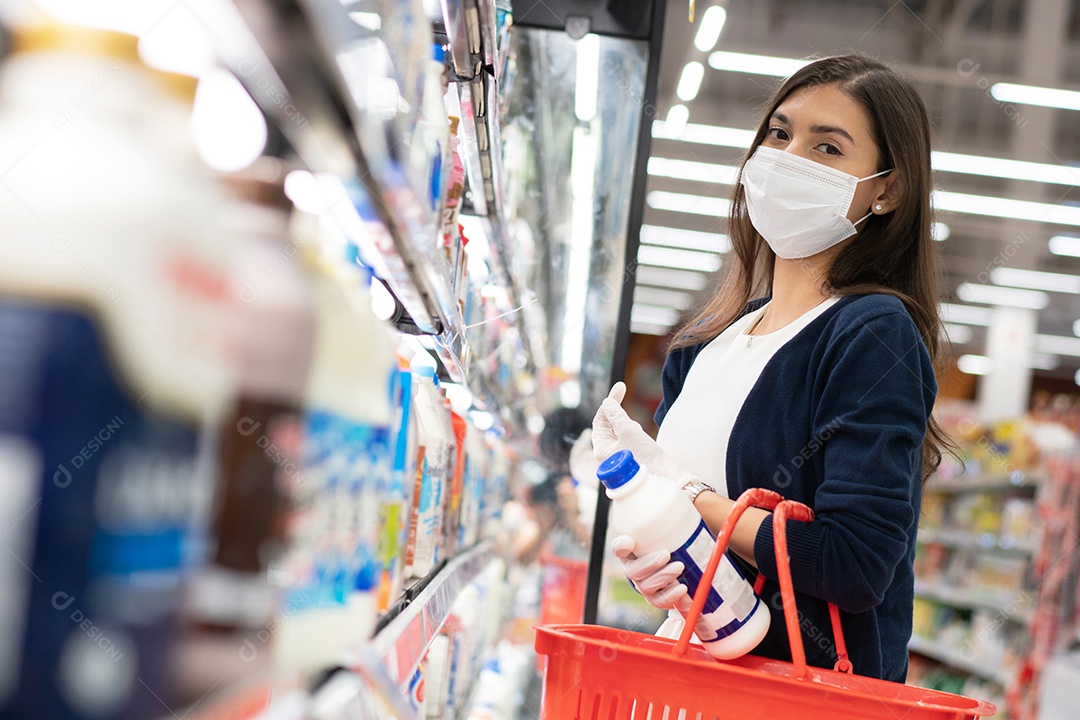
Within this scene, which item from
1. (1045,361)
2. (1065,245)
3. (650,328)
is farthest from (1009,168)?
(650,328)

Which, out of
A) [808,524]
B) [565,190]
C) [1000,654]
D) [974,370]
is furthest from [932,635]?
[974,370]

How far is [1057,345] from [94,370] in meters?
16.8

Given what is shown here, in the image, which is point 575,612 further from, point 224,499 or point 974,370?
point 974,370

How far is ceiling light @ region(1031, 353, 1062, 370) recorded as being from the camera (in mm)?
16250

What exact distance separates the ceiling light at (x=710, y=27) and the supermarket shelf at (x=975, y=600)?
359 cm

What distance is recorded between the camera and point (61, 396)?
480 millimetres

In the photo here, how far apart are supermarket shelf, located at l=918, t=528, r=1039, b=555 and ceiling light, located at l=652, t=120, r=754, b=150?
3.57m

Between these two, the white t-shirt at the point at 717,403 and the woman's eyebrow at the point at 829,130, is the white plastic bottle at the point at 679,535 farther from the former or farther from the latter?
the woman's eyebrow at the point at 829,130

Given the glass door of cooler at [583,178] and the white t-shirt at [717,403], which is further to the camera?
the glass door of cooler at [583,178]

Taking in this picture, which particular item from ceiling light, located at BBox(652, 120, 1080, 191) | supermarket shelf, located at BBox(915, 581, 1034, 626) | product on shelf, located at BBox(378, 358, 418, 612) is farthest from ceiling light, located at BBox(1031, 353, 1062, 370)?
product on shelf, located at BBox(378, 358, 418, 612)

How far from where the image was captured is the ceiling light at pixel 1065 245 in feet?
33.9

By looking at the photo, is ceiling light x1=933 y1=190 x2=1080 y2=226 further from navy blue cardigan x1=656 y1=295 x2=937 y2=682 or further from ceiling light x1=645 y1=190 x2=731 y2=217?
navy blue cardigan x1=656 y1=295 x2=937 y2=682

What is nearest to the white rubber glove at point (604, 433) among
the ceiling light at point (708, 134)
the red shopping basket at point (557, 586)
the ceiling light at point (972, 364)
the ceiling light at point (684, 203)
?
the red shopping basket at point (557, 586)

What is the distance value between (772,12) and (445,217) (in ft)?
22.1
